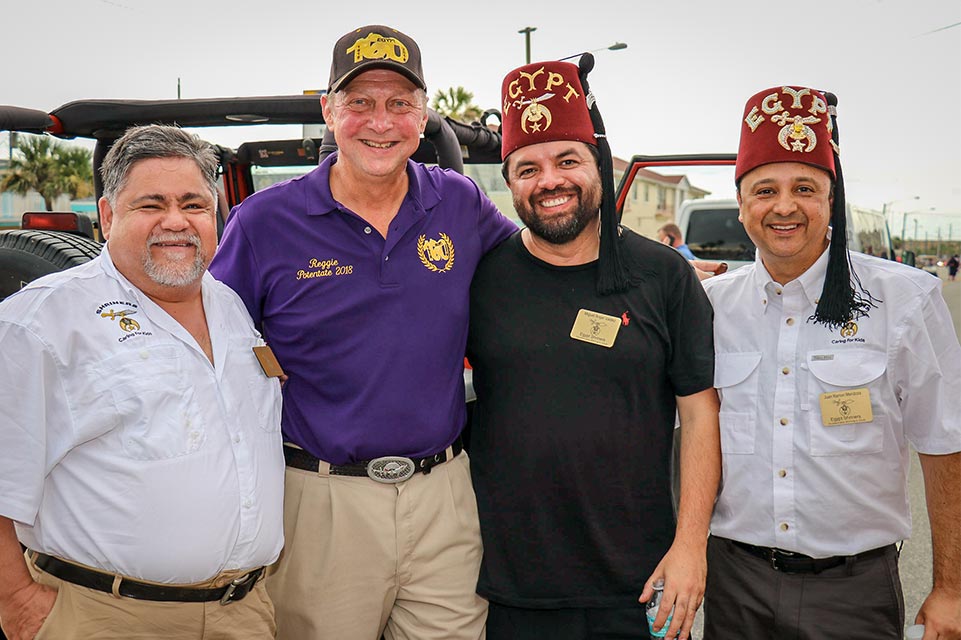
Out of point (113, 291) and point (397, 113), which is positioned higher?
point (397, 113)

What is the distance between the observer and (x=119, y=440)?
6.66 ft

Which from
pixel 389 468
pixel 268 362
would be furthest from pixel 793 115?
pixel 268 362

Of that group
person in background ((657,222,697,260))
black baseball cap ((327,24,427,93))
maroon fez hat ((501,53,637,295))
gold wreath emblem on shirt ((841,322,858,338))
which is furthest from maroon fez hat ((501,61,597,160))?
person in background ((657,222,697,260))

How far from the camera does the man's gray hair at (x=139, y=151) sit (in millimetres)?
2193

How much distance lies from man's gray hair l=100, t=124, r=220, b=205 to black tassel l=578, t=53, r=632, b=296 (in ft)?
4.02

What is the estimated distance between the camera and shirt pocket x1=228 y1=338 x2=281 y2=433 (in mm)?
2295

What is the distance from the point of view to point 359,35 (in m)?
2.70

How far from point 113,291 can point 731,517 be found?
1.94 metres

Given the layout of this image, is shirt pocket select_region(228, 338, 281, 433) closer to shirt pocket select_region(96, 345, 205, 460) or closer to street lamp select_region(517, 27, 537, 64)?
shirt pocket select_region(96, 345, 205, 460)

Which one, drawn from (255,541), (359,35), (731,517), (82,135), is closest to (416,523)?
(255,541)

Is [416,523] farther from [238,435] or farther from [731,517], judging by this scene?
[731,517]

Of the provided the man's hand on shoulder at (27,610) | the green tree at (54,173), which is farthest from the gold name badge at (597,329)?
the green tree at (54,173)

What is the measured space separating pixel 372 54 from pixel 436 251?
676mm

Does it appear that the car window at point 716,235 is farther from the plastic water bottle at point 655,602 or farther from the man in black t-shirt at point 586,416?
the plastic water bottle at point 655,602
